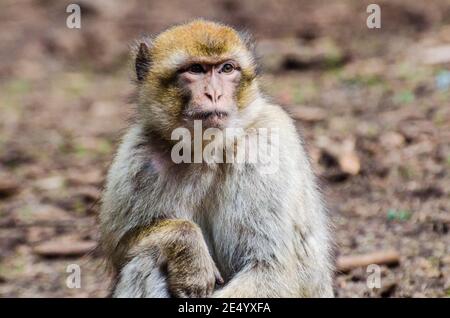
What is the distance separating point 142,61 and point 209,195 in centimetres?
103

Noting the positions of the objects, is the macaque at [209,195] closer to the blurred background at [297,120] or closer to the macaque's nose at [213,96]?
the macaque's nose at [213,96]

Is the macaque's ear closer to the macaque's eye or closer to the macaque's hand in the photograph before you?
the macaque's eye

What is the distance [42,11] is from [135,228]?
1104 cm

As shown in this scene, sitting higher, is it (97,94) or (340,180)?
(97,94)

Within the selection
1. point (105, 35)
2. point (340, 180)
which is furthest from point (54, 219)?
point (105, 35)

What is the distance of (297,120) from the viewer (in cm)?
932

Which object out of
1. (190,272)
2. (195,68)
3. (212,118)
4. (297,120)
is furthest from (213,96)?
(297,120)

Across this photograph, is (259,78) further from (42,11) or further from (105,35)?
(42,11)

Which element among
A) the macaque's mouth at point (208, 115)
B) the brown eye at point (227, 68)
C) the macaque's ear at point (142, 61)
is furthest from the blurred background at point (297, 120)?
the macaque's mouth at point (208, 115)

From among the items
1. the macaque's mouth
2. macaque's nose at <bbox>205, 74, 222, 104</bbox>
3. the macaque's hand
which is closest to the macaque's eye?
macaque's nose at <bbox>205, 74, 222, 104</bbox>

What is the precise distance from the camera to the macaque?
5.87 m

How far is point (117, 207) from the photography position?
6.18 meters

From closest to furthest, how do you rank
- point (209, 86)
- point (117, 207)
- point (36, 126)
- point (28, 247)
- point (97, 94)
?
point (209, 86) → point (117, 207) → point (28, 247) → point (36, 126) → point (97, 94)
